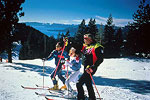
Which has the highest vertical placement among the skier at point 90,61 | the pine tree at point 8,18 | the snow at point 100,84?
the pine tree at point 8,18

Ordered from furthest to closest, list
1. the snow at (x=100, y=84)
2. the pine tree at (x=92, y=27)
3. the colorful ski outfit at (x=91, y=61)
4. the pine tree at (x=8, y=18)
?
1. the pine tree at (x=92, y=27)
2. the pine tree at (x=8, y=18)
3. the snow at (x=100, y=84)
4. the colorful ski outfit at (x=91, y=61)

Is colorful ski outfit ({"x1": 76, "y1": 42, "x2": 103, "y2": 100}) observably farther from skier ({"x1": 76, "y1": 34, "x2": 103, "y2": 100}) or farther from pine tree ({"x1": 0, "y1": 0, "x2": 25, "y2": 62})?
pine tree ({"x1": 0, "y1": 0, "x2": 25, "y2": 62})

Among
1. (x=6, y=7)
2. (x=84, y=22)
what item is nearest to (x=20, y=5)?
(x=6, y=7)

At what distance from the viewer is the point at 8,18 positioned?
14.8 metres

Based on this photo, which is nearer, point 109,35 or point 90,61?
point 90,61

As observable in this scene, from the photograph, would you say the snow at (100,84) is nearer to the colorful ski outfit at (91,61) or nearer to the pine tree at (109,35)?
the colorful ski outfit at (91,61)

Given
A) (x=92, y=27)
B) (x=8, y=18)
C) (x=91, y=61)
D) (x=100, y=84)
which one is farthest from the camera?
(x=92, y=27)

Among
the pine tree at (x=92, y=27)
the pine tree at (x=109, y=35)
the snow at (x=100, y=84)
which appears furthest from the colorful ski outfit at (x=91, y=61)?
the pine tree at (x=109, y=35)

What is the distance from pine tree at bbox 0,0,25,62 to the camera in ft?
46.9

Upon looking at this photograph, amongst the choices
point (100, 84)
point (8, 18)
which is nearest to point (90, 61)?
point (100, 84)

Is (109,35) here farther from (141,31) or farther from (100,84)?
(100,84)

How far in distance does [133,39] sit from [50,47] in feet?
149

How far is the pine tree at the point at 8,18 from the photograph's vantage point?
14305 mm

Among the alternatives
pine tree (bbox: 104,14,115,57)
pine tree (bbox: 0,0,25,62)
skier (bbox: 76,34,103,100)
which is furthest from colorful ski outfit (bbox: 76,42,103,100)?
pine tree (bbox: 104,14,115,57)
